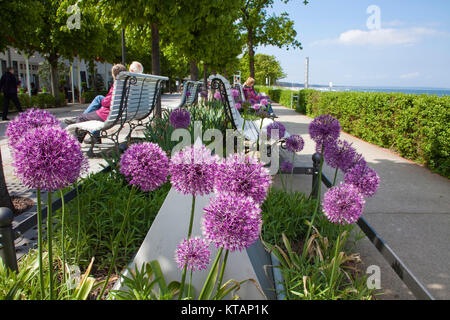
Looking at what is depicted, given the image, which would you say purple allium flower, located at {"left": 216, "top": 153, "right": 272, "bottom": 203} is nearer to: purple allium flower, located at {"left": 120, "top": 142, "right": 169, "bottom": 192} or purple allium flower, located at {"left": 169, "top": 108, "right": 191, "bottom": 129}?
purple allium flower, located at {"left": 120, "top": 142, "right": 169, "bottom": 192}

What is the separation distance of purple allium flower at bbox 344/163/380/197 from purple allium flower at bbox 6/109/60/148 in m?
1.56

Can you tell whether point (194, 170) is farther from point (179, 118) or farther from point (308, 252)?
point (179, 118)

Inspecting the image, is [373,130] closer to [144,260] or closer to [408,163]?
[408,163]

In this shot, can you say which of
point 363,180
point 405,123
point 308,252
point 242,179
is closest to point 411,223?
point 308,252

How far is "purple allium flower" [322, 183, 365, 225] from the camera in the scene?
1.68m

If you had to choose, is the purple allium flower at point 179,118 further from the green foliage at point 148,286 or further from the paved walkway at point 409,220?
the green foliage at point 148,286

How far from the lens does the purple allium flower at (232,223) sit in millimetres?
1053

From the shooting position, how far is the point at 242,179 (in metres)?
1.19

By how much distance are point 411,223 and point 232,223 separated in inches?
142

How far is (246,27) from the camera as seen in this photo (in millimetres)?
21734

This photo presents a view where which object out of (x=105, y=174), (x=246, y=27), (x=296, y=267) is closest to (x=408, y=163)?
(x=296, y=267)

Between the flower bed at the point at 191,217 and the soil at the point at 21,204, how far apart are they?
3.57ft

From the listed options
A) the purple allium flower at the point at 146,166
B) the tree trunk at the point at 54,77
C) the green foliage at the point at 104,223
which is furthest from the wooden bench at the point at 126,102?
the tree trunk at the point at 54,77

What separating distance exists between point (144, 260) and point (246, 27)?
72.0 ft
